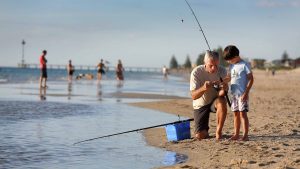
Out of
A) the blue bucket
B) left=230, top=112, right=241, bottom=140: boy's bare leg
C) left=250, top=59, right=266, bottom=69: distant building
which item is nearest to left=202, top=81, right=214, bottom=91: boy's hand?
left=230, top=112, right=241, bottom=140: boy's bare leg

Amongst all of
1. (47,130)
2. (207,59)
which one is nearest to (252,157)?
(207,59)

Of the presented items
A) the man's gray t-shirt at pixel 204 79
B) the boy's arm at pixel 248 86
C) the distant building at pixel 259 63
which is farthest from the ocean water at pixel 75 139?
the distant building at pixel 259 63

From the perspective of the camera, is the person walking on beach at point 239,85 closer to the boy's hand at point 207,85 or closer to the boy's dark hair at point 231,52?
the boy's dark hair at point 231,52

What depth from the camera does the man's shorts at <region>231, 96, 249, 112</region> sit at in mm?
7555

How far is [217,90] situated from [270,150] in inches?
58.6

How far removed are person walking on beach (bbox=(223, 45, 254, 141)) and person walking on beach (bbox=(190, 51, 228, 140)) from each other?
175 millimetres

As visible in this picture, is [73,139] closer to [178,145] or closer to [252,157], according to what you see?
[178,145]

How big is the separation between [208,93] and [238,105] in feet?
1.76

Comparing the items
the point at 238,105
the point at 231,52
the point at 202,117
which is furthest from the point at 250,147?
the point at 231,52

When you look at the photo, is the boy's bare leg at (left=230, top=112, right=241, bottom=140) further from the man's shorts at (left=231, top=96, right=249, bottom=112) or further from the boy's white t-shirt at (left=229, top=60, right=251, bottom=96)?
the boy's white t-shirt at (left=229, top=60, right=251, bottom=96)

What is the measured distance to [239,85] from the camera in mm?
7633

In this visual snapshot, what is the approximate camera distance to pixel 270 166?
5746mm

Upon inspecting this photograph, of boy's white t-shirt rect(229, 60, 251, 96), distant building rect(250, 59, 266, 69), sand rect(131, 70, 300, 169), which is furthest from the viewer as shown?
distant building rect(250, 59, 266, 69)

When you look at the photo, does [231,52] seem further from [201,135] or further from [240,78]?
[201,135]
